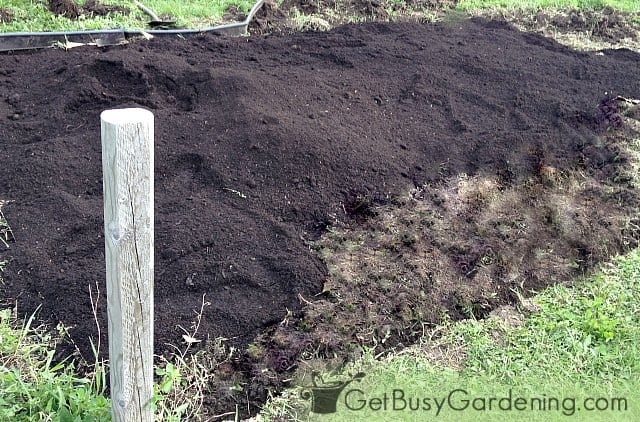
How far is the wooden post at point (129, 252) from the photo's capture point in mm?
1936

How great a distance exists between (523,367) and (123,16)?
5693mm

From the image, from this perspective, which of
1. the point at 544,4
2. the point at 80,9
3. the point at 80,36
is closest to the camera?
the point at 80,36

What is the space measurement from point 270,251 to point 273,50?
305cm

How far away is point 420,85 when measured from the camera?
554 cm

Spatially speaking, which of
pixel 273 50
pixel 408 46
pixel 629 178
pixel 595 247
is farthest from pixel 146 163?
pixel 408 46

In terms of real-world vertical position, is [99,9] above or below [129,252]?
below

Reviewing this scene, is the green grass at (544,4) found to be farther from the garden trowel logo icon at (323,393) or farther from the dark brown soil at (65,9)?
the garden trowel logo icon at (323,393)

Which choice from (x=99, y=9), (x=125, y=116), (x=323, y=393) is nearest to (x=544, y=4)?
(x=99, y=9)

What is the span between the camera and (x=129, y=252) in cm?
207

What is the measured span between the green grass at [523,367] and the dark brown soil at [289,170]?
0.18 meters

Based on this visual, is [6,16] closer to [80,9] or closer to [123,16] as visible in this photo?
[80,9]

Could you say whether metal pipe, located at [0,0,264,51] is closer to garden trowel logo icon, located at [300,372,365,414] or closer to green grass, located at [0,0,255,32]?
green grass, located at [0,0,255,32]

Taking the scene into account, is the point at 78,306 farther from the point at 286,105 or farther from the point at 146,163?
the point at 286,105

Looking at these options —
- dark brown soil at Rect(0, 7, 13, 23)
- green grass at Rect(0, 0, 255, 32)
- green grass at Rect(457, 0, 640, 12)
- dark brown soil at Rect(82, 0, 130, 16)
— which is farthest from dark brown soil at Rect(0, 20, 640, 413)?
green grass at Rect(457, 0, 640, 12)
